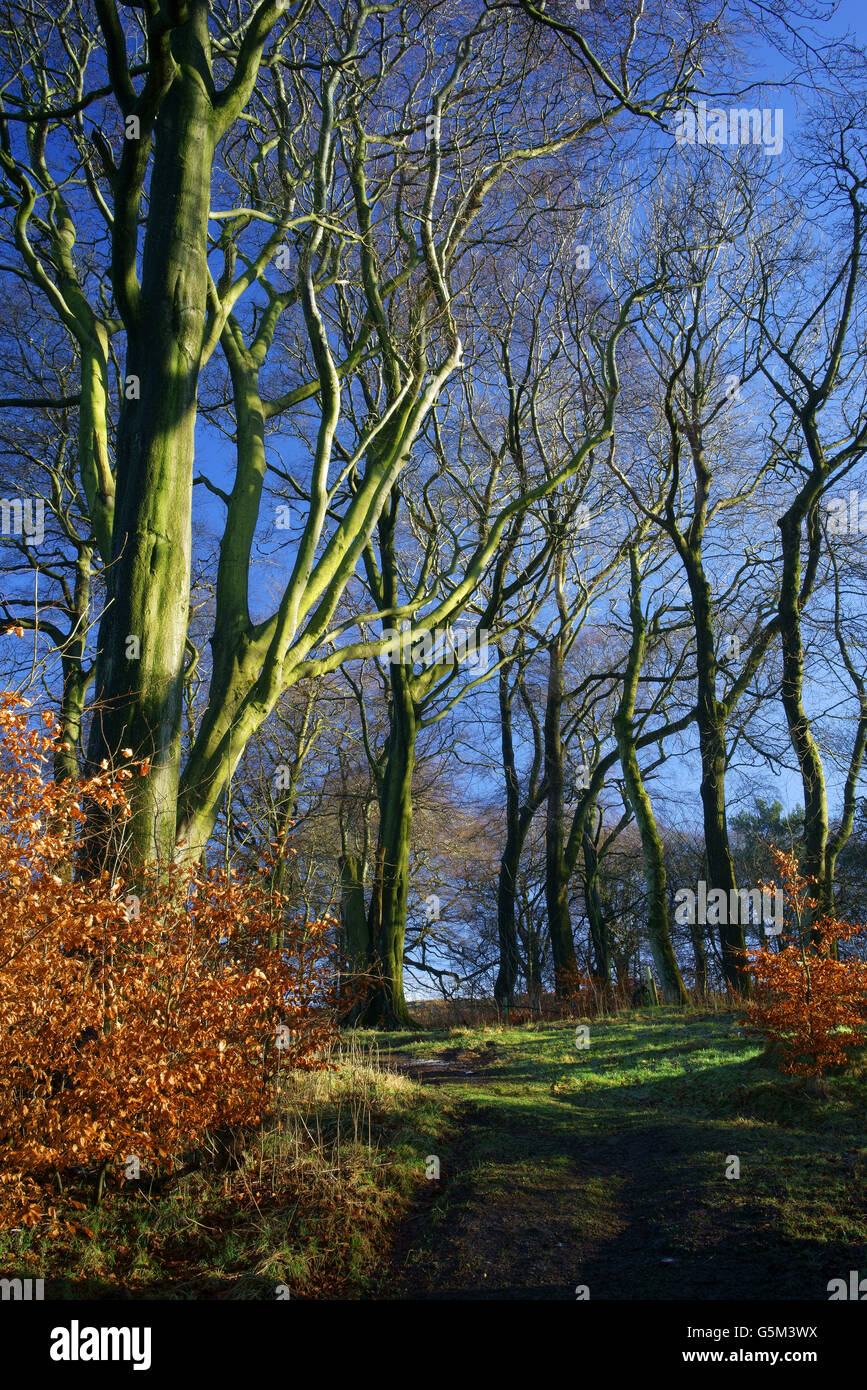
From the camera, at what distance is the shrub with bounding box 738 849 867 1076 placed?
6297mm

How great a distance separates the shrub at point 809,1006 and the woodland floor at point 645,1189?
22 centimetres

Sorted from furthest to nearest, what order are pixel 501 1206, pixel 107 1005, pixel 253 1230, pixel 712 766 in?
pixel 712 766 < pixel 501 1206 < pixel 253 1230 < pixel 107 1005

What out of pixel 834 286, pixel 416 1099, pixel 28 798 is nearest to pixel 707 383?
pixel 834 286

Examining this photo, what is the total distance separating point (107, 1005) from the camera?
13.3 ft

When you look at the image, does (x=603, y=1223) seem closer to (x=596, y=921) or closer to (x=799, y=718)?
(x=799, y=718)

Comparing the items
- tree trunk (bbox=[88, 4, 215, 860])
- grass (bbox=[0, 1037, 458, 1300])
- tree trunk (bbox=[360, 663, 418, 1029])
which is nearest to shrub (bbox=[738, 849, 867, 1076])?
grass (bbox=[0, 1037, 458, 1300])

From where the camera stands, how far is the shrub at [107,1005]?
358cm

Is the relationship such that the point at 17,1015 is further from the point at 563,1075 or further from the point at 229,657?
the point at 563,1075

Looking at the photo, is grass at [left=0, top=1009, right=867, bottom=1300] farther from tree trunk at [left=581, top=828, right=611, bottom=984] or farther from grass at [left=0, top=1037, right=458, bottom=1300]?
tree trunk at [left=581, top=828, right=611, bottom=984]

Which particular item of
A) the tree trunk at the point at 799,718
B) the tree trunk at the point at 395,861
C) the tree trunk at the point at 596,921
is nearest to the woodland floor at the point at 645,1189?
the tree trunk at the point at 799,718

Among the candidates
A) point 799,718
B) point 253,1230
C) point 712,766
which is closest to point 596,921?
point 712,766

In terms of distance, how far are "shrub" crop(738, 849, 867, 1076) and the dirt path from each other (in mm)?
887

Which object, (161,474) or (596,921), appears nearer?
(161,474)

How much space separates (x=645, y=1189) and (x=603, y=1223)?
53 centimetres
